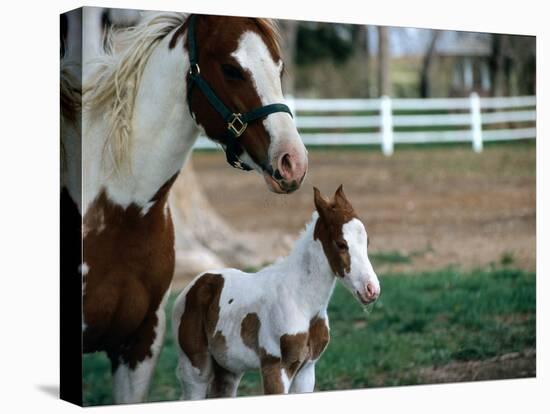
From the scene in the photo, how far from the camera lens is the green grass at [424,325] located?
6.59 m

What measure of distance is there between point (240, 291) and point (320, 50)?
261 cm

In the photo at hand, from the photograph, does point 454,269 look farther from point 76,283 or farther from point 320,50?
point 76,283

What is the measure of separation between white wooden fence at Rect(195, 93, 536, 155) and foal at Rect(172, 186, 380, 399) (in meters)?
1.87

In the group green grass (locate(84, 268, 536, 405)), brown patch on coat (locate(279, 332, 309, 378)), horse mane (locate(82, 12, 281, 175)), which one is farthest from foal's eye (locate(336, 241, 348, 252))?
green grass (locate(84, 268, 536, 405))

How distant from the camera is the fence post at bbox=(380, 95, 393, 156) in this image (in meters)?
7.40

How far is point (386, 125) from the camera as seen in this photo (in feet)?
25.6

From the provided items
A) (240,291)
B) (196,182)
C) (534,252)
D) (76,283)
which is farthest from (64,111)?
(534,252)

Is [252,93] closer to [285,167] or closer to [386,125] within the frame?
[285,167]

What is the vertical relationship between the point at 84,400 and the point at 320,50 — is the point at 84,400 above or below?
below

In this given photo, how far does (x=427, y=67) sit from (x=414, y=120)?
72 cm

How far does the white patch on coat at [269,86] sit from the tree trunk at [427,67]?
2.11 meters

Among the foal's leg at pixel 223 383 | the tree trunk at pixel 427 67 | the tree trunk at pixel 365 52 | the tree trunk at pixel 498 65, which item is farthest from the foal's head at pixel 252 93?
the tree trunk at pixel 498 65

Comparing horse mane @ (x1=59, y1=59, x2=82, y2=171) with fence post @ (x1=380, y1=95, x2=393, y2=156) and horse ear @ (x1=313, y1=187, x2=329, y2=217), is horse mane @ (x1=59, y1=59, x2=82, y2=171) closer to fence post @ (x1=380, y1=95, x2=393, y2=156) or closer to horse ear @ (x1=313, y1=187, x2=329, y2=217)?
horse ear @ (x1=313, y1=187, x2=329, y2=217)

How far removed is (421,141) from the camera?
26.6ft
